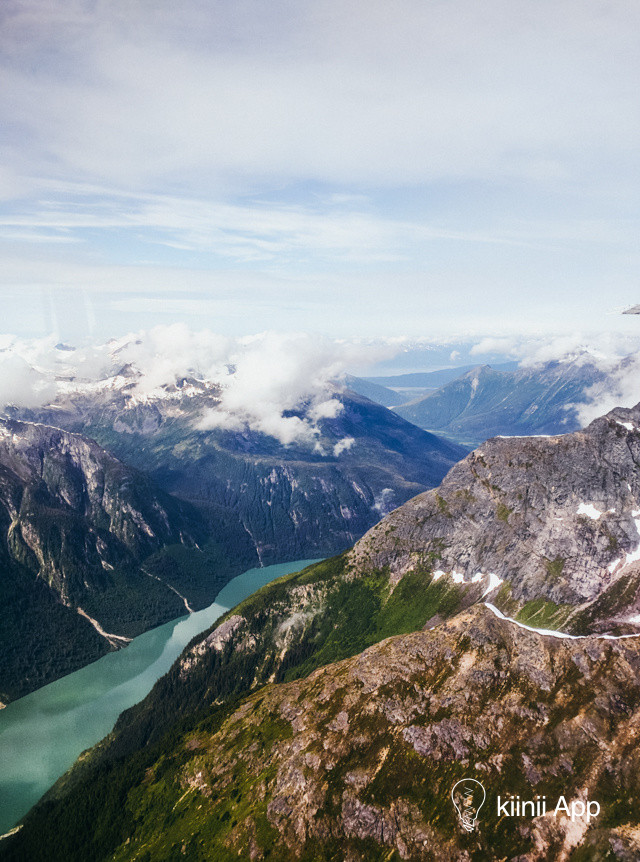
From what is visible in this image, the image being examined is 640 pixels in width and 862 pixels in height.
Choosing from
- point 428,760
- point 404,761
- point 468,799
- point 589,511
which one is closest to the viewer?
point 468,799

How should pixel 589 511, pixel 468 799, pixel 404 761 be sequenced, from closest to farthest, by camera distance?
pixel 468 799 < pixel 404 761 < pixel 589 511

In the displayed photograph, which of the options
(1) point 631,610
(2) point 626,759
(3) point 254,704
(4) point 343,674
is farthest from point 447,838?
(1) point 631,610

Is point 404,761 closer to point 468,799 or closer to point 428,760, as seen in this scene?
point 428,760

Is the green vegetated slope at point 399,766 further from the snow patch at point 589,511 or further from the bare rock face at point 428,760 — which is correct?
the snow patch at point 589,511

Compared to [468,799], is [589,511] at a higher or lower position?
higher

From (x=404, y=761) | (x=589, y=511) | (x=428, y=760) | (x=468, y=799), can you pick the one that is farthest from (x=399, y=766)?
(x=589, y=511)

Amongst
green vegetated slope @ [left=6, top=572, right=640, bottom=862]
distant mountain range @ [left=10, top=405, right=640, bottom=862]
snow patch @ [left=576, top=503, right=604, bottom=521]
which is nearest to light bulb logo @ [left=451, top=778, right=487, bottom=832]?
distant mountain range @ [left=10, top=405, right=640, bottom=862]

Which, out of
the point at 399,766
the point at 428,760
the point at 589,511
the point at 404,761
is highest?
the point at 589,511

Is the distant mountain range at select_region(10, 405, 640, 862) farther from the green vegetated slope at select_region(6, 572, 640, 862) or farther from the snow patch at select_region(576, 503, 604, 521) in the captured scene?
the snow patch at select_region(576, 503, 604, 521)

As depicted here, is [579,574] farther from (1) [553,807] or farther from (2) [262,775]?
(2) [262,775]
